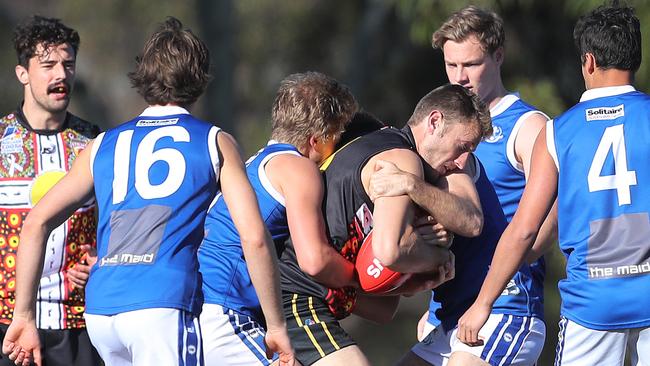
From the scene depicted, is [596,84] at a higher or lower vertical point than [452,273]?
higher

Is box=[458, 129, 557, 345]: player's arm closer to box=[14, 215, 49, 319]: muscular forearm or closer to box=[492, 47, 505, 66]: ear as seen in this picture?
box=[492, 47, 505, 66]: ear

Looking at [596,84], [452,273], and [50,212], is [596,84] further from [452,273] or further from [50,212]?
[50,212]

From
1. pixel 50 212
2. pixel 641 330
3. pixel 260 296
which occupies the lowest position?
pixel 641 330

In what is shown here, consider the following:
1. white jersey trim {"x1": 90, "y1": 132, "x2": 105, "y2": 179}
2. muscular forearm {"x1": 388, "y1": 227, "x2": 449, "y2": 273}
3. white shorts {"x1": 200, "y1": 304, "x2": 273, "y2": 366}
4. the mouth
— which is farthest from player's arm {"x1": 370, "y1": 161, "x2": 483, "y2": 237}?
the mouth

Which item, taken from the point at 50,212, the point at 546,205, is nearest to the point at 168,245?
the point at 50,212

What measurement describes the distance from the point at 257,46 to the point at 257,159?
47.1 feet

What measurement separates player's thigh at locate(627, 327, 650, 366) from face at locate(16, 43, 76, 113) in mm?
2976

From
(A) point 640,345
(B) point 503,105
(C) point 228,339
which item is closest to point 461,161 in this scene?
(B) point 503,105

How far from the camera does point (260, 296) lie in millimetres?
4547


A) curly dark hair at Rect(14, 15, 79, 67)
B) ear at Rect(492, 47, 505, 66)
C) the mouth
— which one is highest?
curly dark hair at Rect(14, 15, 79, 67)

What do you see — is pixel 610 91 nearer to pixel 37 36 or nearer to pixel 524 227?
pixel 524 227

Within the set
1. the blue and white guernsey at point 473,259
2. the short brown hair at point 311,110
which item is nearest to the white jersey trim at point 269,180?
the short brown hair at point 311,110

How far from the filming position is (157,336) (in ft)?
14.9

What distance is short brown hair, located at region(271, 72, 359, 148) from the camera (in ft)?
16.8
